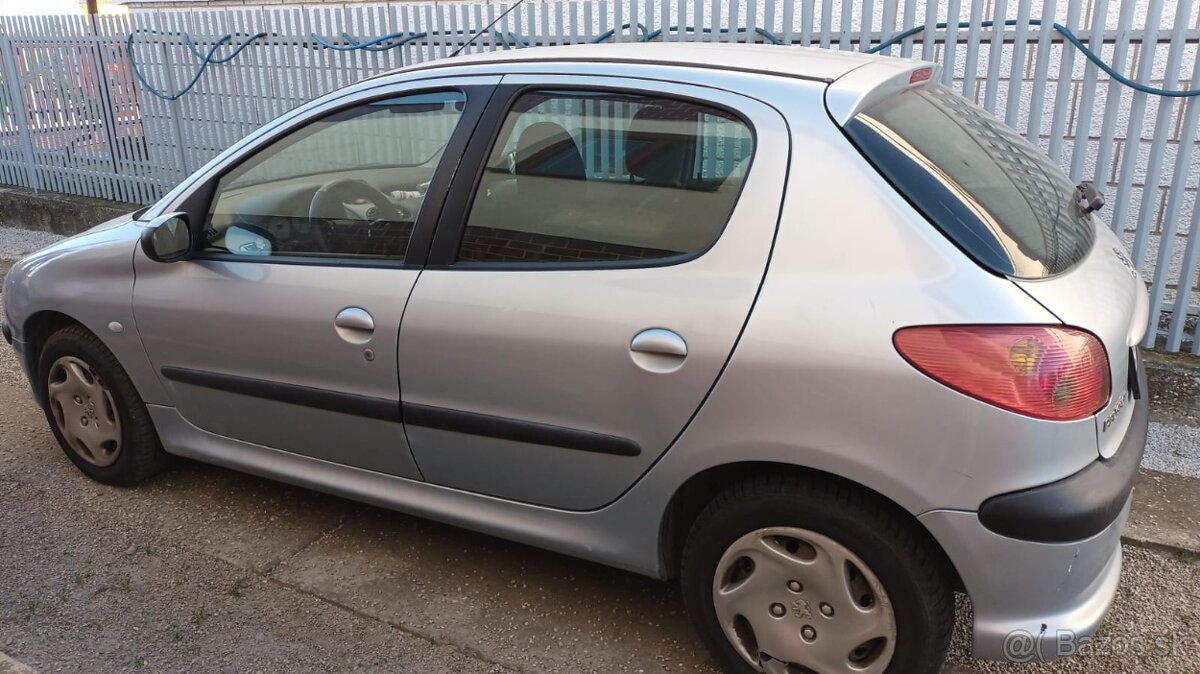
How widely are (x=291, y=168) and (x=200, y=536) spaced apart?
137cm

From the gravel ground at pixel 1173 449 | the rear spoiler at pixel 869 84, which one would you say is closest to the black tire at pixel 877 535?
the rear spoiler at pixel 869 84

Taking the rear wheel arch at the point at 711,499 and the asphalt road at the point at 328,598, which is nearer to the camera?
the rear wheel arch at the point at 711,499

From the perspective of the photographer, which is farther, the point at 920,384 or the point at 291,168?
the point at 291,168

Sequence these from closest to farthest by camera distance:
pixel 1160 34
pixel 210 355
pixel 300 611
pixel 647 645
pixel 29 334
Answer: pixel 647 645 → pixel 300 611 → pixel 210 355 → pixel 29 334 → pixel 1160 34

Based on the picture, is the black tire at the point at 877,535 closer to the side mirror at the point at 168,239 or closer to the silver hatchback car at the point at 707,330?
the silver hatchback car at the point at 707,330

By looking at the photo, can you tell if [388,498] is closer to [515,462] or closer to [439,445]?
[439,445]

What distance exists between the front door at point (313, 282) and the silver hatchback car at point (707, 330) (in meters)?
0.01

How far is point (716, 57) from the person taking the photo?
2.51 meters

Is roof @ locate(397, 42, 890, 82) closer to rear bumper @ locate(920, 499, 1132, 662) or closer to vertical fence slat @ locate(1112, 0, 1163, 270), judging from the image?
rear bumper @ locate(920, 499, 1132, 662)

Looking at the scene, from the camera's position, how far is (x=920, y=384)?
1943 millimetres

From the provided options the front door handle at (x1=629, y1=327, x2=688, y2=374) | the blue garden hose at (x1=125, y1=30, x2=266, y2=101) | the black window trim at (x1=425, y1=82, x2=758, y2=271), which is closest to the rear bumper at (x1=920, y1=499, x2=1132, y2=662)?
the front door handle at (x1=629, y1=327, x2=688, y2=374)

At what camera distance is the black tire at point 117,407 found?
3395mm

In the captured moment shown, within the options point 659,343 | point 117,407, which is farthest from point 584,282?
point 117,407

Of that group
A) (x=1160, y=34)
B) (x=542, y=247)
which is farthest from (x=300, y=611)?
(x=1160, y=34)
